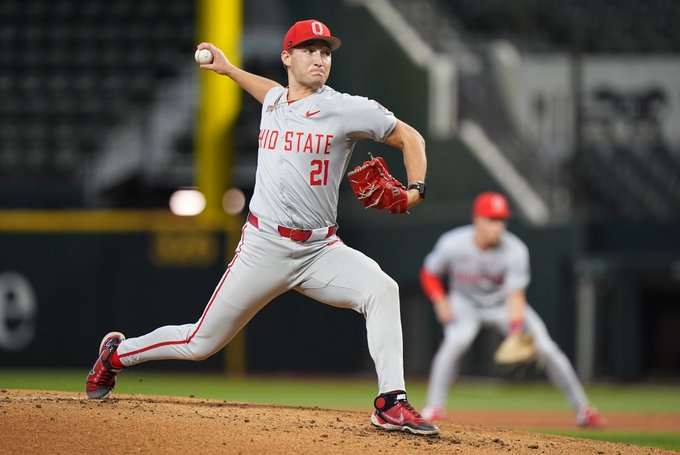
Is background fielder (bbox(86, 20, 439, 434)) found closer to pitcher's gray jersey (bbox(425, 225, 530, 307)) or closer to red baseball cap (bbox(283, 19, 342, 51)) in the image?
red baseball cap (bbox(283, 19, 342, 51))

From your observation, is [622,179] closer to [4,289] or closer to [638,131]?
[638,131]

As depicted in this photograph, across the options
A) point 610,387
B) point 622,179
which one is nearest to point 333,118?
point 610,387

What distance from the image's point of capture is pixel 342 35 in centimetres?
1683

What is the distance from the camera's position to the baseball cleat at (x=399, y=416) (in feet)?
18.0

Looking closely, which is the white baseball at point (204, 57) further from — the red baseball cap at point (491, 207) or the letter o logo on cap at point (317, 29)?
the red baseball cap at point (491, 207)

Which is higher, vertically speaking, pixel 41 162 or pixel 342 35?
pixel 342 35

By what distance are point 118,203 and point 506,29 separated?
239 inches

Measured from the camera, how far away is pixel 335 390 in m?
12.8

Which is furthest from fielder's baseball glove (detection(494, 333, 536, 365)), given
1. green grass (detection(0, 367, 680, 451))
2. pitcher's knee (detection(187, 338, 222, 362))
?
pitcher's knee (detection(187, 338, 222, 362))

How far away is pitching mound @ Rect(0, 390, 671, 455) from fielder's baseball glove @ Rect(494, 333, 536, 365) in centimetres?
305

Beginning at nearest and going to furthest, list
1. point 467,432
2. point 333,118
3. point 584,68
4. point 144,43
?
point 333,118, point 467,432, point 584,68, point 144,43

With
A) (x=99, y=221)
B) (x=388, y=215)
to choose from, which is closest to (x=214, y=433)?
(x=99, y=221)

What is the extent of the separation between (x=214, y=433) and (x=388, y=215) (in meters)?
10.4

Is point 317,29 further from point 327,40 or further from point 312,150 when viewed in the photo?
point 312,150
